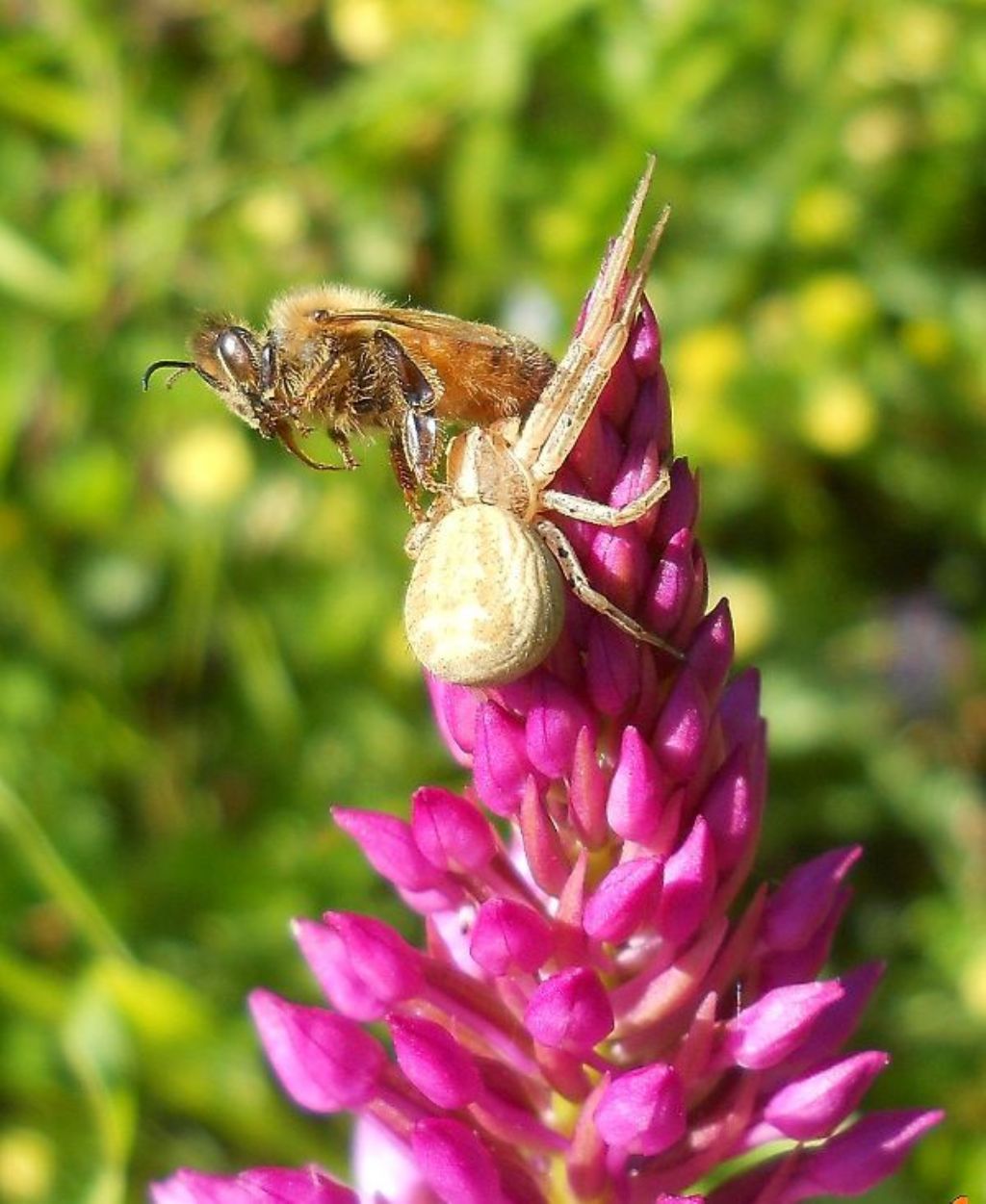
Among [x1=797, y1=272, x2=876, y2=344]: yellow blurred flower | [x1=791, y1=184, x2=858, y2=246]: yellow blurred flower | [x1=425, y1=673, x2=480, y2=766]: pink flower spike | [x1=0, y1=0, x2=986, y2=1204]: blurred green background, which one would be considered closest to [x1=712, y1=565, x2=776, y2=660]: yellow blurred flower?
[x1=0, y1=0, x2=986, y2=1204]: blurred green background

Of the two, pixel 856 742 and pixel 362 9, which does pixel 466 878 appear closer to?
pixel 856 742

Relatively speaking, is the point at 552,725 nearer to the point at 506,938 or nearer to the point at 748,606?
the point at 506,938

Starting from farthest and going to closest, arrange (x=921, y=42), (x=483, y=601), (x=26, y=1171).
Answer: (x=921, y=42) → (x=26, y=1171) → (x=483, y=601)

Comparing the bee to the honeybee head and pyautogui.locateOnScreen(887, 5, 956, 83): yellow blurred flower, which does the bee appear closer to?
the honeybee head

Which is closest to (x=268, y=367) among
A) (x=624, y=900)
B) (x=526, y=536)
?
(x=526, y=536)


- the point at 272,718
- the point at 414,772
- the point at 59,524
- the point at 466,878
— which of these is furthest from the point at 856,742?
the point at 466,878
